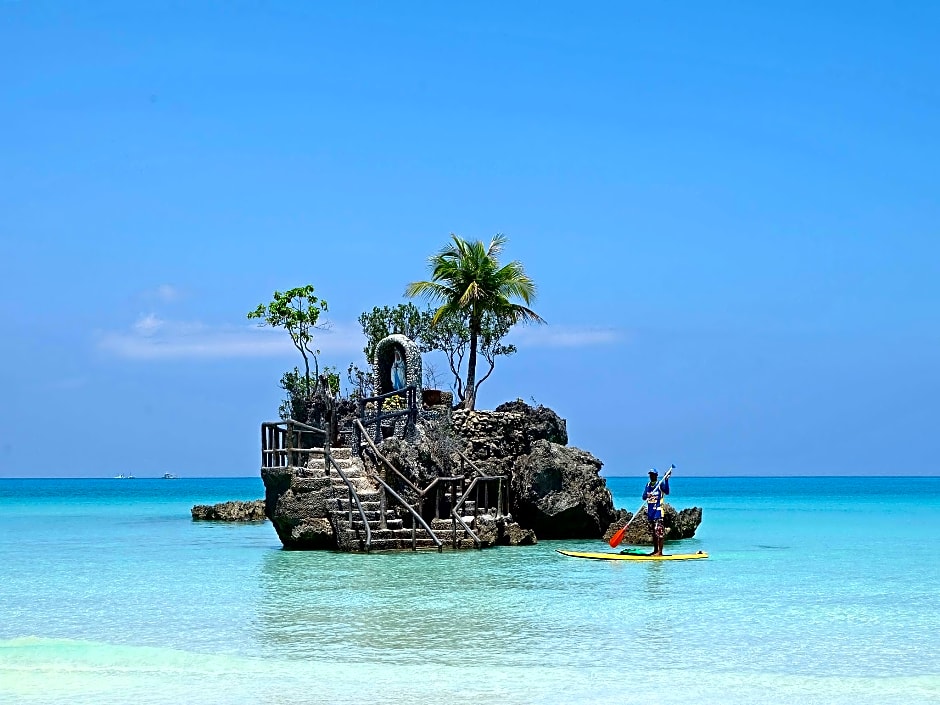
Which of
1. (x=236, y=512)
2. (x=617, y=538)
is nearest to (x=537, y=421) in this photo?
(x=617, y=538)

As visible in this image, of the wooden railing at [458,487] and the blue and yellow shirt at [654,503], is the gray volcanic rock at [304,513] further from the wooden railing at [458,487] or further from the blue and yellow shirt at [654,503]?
the blue and yellow shirt at [654,503]

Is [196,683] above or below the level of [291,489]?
below

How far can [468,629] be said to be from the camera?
1445 centimetres

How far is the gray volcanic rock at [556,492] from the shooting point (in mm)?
28656

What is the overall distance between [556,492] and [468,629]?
14423 millimetres

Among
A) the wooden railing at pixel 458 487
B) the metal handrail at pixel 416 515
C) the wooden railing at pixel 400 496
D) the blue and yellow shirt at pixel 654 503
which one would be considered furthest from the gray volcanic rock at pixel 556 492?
the blue and yellow shirt at pixel 654 503

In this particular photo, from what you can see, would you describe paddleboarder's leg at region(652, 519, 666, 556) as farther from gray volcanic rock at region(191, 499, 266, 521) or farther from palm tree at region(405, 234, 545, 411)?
gray volcanic rock at region(191, 499, 266, 521)

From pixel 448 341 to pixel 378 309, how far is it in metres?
3.91

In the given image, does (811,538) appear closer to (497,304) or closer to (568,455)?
(568,455)

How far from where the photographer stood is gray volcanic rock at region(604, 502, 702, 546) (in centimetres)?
2603

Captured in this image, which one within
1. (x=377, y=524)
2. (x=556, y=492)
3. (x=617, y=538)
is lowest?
(x=617, y=538)

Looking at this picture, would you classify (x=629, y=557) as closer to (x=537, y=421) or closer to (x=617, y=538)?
Result: (x=617, y=538)

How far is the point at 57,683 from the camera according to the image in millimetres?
11562

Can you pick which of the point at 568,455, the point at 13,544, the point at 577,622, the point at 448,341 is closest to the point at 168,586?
the point at 577,622
